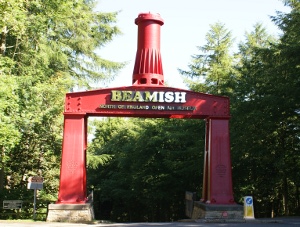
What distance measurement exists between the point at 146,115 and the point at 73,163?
350 cm

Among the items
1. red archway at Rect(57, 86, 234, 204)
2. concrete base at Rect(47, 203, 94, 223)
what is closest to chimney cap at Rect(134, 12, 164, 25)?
red archway at Rect(57, 86, 234, 204)

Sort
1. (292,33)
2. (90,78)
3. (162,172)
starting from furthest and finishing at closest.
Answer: (162,172) → (90,78) → (292,33)

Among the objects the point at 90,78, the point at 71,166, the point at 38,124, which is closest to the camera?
the point at 71,166

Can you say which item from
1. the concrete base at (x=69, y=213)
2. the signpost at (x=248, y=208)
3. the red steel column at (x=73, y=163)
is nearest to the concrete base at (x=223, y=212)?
the signpost at (x=248, y=208)

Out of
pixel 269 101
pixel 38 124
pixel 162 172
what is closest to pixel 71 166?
pixel 38 124

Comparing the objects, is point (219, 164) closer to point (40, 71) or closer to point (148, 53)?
point (148, 53)

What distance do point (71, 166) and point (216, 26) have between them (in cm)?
1708

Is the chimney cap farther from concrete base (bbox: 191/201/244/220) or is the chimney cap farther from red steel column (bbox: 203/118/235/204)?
concrete base (bbox: 191/201/244/220)

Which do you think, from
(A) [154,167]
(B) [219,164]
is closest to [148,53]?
(B) [219,164]

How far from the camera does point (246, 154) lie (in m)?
23.0

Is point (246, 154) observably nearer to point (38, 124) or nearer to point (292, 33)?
point (292, 33)

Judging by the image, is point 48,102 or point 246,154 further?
point 246,154

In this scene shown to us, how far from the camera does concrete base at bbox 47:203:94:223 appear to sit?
13055 millimetres

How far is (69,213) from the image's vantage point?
1317 centimetres
